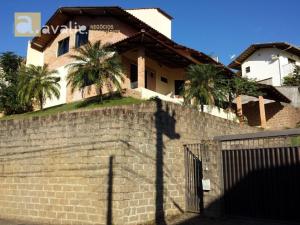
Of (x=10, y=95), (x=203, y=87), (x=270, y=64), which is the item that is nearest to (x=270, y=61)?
(x=270, y=64)

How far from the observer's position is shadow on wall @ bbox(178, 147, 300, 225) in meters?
8.59

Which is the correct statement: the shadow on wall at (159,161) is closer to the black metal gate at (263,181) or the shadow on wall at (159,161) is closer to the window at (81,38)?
the black metal gate at (263,181)

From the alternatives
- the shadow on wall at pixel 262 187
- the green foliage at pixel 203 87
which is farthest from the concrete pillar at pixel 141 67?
the shadow on wall at pixel 262 187

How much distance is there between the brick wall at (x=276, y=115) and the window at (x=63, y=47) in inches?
572

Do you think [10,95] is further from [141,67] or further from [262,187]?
[262,187]

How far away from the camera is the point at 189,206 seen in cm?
1018

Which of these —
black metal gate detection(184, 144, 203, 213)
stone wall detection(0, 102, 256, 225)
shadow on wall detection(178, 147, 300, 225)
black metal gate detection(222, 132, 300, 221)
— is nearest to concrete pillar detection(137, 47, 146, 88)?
stone wall detection(0, 102, 256, 225)

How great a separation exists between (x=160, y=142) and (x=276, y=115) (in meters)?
17.7

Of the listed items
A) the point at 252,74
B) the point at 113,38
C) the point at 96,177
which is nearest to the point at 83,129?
the point at 96,177

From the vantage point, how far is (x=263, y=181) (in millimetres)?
9039

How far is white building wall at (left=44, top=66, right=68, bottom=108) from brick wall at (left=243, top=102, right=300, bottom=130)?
14.2m

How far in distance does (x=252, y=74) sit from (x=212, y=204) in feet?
96.3

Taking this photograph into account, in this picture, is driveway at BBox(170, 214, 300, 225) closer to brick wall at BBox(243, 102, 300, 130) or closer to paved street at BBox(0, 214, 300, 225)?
paved street at BBox(0, 214, 300, 225)

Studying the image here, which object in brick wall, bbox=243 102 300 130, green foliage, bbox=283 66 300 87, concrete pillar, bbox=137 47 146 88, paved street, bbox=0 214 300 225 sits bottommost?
paved street, bbox=0 214 300 225
